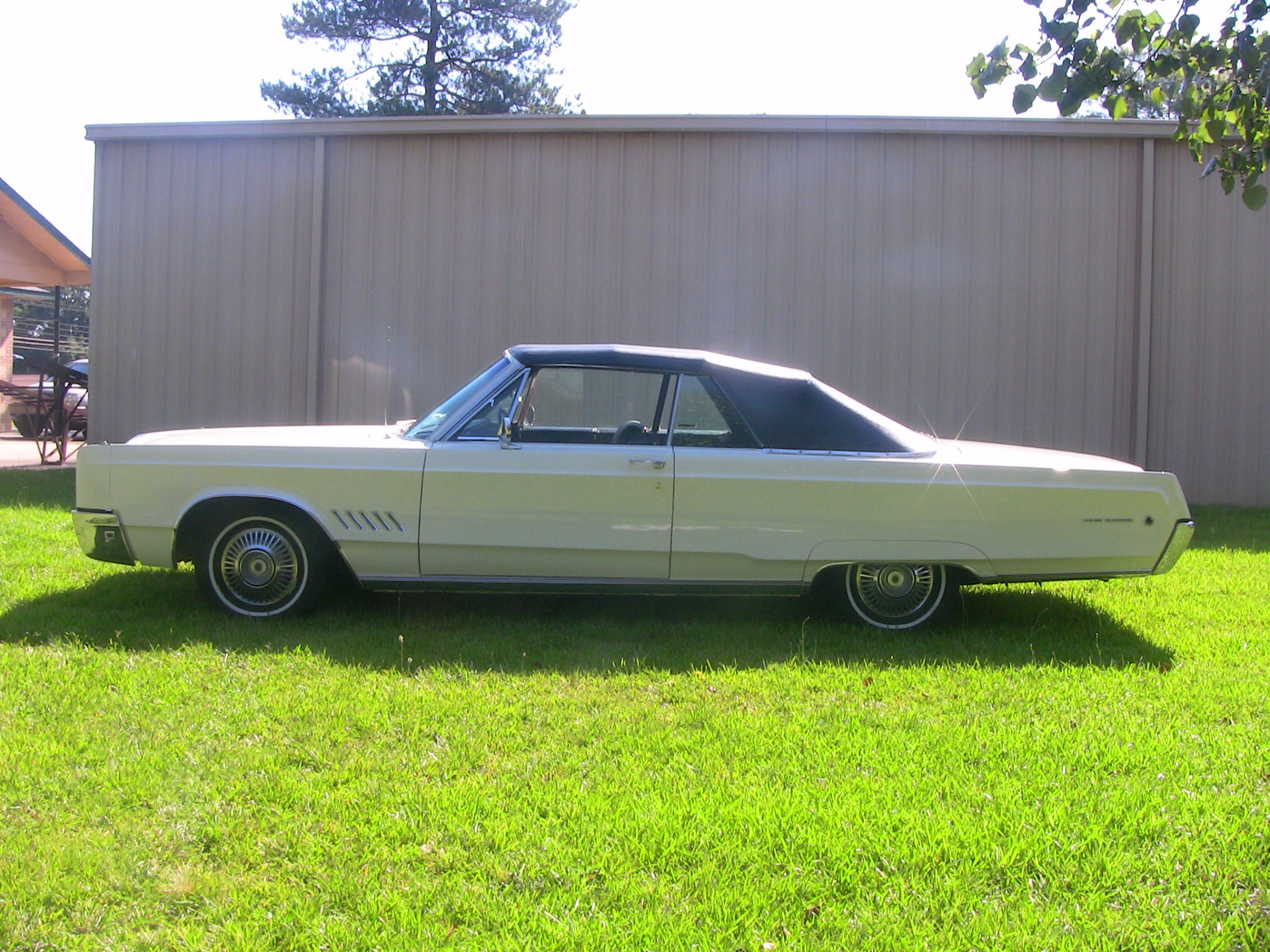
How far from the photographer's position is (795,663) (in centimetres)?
466

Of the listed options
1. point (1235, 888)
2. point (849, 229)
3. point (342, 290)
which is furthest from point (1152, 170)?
point (1235, 888)

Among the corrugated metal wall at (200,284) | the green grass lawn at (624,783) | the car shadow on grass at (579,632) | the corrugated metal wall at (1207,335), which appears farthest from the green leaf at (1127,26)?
the corrugated metal wall at (200,284)

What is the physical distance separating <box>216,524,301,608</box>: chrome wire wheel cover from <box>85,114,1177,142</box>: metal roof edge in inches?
252

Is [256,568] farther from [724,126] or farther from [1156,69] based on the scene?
[724,126]

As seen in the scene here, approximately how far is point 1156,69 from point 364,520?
3.66 m

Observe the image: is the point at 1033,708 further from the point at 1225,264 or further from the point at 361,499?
the point at 1225,264

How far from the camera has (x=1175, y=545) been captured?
5180 millimetres

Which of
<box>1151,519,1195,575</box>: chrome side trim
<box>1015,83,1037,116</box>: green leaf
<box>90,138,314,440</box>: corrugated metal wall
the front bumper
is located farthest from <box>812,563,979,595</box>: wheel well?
<box>90,138,314,440</box>: corrugated metal wall

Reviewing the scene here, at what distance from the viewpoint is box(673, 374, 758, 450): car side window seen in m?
5.25

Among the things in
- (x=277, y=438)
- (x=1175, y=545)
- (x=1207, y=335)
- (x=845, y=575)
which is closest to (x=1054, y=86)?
(x=845, y=575)

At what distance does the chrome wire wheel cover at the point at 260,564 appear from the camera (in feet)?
17.4

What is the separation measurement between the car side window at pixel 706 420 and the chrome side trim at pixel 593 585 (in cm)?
65

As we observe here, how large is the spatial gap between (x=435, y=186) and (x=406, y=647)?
7.36 m

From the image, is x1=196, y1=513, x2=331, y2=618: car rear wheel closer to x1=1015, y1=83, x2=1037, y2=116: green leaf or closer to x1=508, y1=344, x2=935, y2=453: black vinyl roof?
x1=508, y1=344, x2=935, y2=453: black vinyl roof
